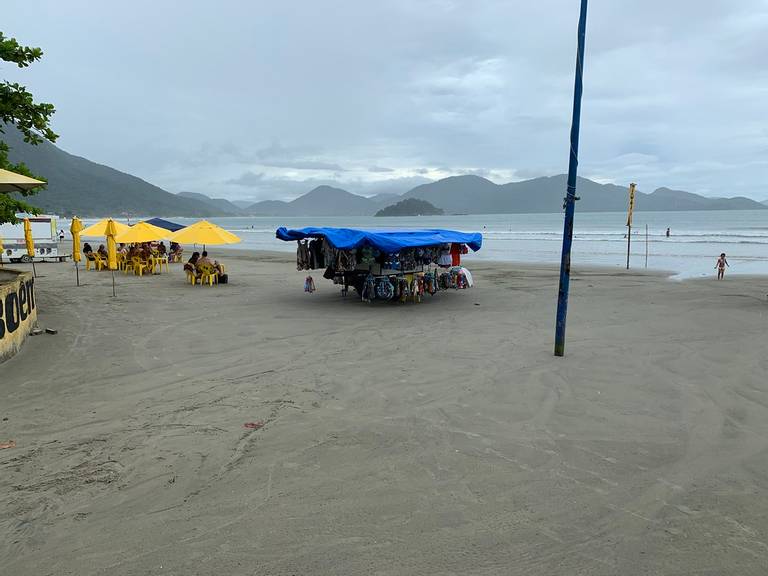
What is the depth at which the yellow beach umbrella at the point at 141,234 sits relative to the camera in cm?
1923

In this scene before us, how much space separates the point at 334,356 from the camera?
8.03 meters

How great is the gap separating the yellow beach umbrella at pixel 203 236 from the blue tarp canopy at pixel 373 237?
13.7 feet

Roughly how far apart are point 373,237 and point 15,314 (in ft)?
23.0

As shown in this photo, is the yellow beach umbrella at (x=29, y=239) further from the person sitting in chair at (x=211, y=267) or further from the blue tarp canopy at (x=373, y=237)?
the blue tarp canopy at (x=373, y=237)

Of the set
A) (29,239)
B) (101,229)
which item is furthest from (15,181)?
(29,239)

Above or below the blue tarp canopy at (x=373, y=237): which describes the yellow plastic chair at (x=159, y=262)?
below

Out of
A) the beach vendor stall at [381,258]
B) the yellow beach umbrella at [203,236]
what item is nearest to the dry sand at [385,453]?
the beach vendor stall at [381,258]

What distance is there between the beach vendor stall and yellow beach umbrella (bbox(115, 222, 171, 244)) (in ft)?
27.5

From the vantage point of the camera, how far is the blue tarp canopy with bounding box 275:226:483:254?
480 inches

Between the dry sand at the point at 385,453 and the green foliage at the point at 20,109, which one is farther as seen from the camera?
the green foliage at the point at 20,109

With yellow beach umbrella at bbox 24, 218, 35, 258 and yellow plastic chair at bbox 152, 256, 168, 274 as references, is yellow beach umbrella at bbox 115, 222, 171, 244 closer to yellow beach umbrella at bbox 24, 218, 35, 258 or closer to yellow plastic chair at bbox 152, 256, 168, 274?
yellow plastic chair at bbox 152, 256, 168, 274

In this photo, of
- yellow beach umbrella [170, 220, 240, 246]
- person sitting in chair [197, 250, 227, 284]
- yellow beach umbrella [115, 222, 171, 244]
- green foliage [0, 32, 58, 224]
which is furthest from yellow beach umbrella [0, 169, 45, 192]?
yellow beach umbrella [115, 222, 171, 244]

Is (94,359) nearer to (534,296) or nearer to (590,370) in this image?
(590,370)

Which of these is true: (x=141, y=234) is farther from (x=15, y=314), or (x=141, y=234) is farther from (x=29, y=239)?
(x=15, y=314)
